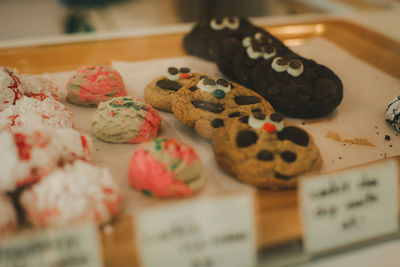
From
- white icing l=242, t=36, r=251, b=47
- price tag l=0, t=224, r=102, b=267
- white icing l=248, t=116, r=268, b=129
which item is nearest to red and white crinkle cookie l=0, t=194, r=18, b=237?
price tag l=0, t=224, r=102, b=267

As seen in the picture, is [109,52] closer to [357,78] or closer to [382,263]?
[357,78]

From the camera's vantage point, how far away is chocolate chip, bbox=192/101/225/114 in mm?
1475

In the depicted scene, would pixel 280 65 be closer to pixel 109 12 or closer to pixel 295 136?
pixel 295 136

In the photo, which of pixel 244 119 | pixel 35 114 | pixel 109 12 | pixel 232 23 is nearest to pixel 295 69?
pixel 244 119

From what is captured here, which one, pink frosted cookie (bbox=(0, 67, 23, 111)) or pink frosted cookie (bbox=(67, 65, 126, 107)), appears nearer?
pink frosted cookie (bbox=(0, 67, 23, 111))

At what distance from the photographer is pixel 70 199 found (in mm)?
960

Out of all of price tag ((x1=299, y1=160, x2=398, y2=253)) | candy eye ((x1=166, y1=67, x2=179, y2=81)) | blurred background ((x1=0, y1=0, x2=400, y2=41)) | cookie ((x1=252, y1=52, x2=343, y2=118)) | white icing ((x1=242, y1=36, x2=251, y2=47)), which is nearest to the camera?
price tag ((x1=299, y1=160, x2=398, y2=253))

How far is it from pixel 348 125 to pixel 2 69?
1360 millimetres

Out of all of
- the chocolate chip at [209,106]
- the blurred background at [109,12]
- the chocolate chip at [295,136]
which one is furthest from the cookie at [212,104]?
the blurred background at [109,12]

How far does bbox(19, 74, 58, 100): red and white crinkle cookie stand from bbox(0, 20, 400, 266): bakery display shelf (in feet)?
0.74

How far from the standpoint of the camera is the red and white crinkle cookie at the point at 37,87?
5.06 ft

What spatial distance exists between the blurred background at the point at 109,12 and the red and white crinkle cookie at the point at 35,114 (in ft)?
3.92

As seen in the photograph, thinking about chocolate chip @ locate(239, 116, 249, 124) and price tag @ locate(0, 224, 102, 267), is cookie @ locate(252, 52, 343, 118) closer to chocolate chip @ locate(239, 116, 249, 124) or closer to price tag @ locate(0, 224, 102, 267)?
chocolate chip @ locate(239, 116, 249, 124)

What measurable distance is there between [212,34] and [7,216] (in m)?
1.51
